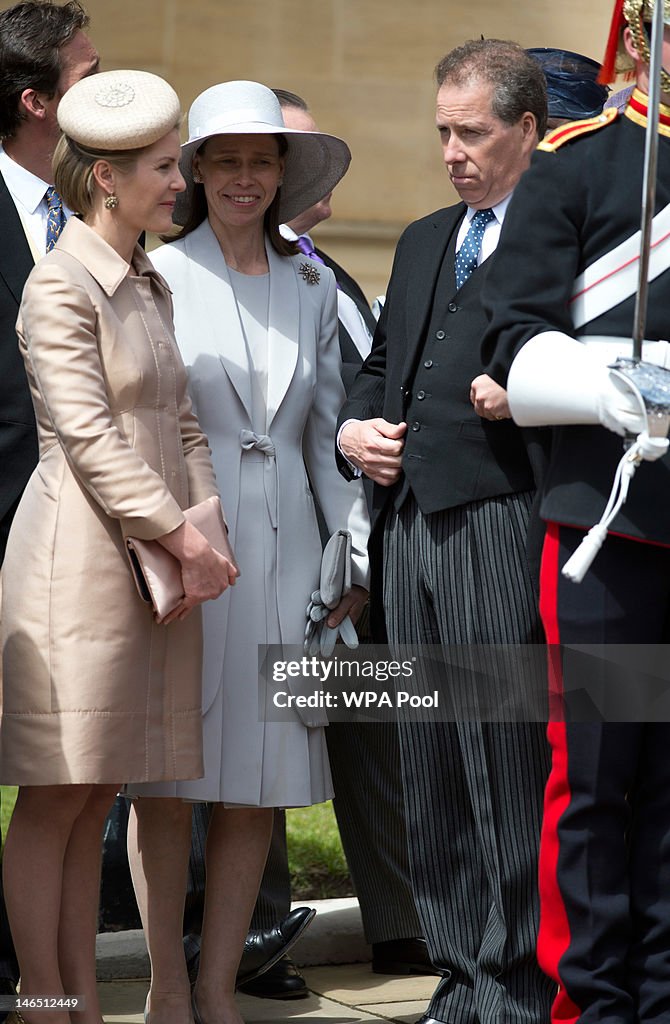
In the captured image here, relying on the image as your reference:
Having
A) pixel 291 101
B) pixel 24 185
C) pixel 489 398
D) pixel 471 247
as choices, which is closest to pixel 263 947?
pixel 489 398

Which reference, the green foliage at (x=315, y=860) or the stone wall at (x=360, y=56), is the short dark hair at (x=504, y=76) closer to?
the green foliage at (x=315, y=860)

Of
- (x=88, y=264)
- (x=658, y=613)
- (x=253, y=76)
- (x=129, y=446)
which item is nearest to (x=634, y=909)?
(x=658, y=613)

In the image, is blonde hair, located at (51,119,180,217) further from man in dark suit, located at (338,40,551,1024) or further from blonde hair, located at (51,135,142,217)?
man in dark suit, located at (338,40,551,1024)

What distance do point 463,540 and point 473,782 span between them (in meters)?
0.54

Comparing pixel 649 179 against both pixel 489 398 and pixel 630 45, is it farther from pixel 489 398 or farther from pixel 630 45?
pixel 489 398

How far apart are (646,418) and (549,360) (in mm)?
276

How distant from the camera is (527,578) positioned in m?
3.71

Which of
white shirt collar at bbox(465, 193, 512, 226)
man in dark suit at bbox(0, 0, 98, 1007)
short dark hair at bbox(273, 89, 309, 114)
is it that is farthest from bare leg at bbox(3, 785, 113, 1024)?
short dark hair at bbox(273, 89, 309, 114)

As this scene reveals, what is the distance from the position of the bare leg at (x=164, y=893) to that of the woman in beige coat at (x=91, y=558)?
267 millimetres

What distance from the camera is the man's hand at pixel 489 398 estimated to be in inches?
138

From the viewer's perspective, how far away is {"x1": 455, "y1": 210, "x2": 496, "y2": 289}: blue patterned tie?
12.7ft

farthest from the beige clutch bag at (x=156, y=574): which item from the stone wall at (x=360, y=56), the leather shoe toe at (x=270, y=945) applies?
the stone wall at (x=360, y=56)

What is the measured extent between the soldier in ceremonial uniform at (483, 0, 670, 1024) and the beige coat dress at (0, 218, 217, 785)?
80cm

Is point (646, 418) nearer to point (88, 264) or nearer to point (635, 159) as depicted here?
point (635, 159)
